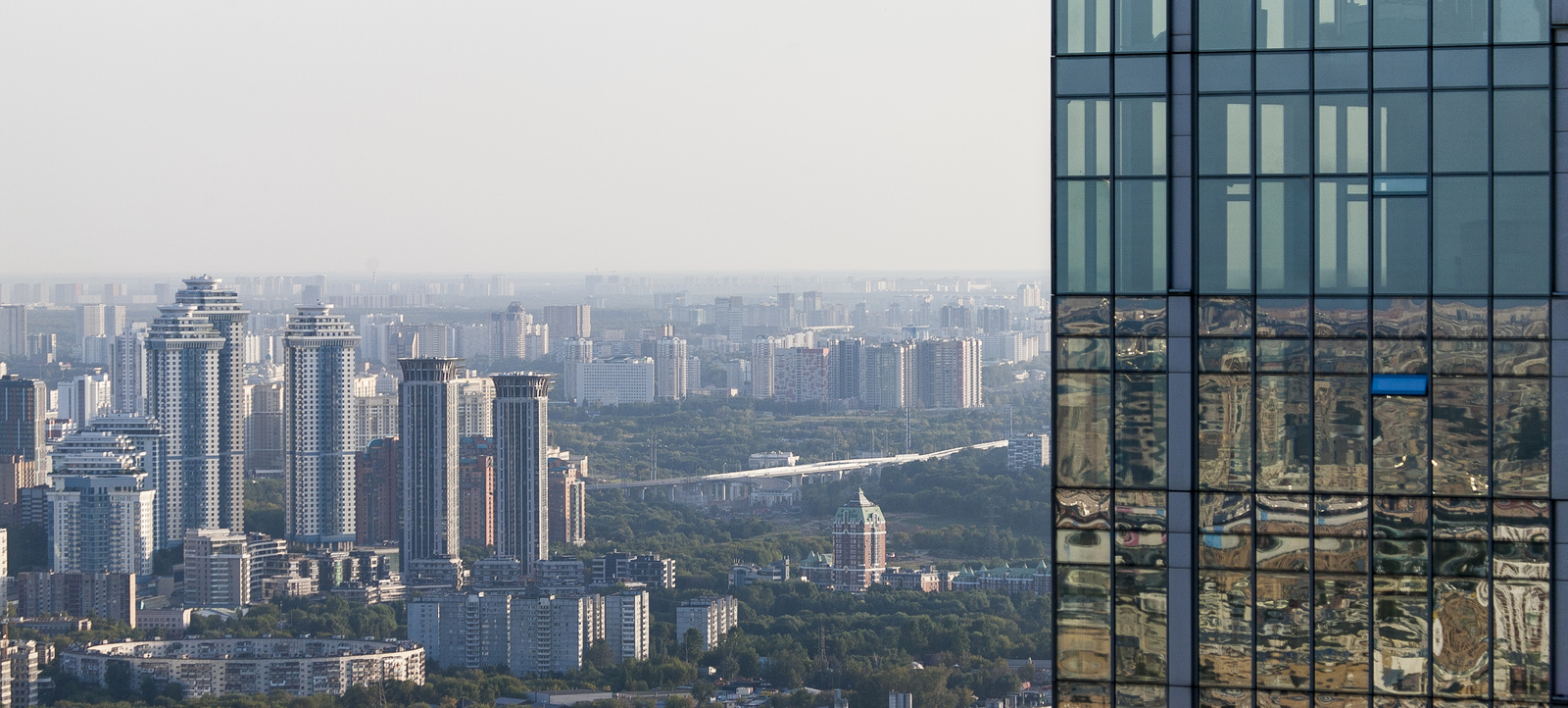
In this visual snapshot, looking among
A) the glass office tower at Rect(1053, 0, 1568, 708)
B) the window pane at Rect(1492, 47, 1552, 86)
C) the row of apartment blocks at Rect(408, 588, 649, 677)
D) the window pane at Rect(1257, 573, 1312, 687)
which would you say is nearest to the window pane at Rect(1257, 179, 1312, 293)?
the glass office tower at Rect(1053, 0, 1568, 708)

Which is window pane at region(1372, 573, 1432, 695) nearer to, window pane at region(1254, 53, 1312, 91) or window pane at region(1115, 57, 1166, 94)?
window pane at region(1254, 53, 1312, 91)

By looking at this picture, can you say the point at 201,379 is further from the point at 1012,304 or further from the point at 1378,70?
the point at 1378,70

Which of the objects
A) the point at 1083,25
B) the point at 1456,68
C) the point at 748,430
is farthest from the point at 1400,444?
the point at 748,430

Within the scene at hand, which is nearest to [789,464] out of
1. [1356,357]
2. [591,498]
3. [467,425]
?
[591,498]

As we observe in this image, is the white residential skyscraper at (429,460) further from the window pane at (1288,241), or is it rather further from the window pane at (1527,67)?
the window pane at (1527,67)

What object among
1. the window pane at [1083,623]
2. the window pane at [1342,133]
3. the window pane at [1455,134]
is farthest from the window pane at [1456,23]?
the window pane at [1083,623]

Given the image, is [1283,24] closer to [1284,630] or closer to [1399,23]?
[1399,23]

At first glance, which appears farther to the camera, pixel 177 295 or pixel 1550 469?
pixel 177 295
